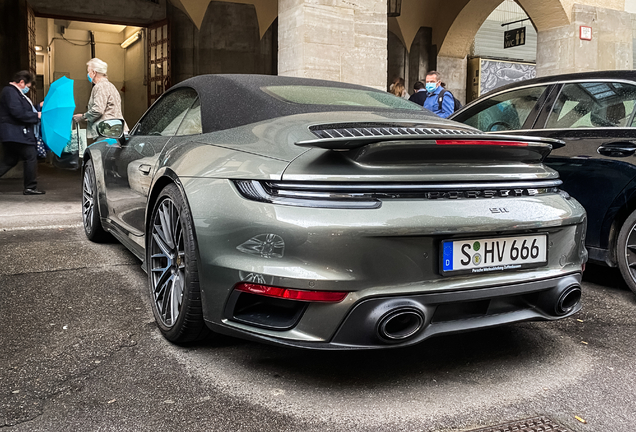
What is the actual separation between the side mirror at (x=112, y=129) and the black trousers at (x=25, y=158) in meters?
4.79

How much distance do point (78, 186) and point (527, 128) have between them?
733cm

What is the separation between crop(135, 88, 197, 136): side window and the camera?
3246mm

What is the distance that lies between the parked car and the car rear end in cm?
150

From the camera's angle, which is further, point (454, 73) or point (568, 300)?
point (454, 73)

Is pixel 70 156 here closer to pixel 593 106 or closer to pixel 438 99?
pixel 438 99

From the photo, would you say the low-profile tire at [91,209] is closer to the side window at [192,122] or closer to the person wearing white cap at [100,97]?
the side window at [192,122]

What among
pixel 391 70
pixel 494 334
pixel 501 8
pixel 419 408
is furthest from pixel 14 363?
pixel 501 8

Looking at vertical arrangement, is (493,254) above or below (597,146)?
below

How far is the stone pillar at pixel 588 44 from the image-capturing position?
11.5m

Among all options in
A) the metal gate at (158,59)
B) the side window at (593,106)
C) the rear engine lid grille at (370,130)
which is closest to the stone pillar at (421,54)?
the metal gate at (158,59)

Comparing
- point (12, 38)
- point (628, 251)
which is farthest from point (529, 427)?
point (12, 38)

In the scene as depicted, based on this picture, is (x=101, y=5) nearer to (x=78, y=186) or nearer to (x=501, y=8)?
(x=78, y=186)

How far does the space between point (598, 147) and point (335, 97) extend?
5.75 ft

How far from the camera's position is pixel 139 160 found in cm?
340
